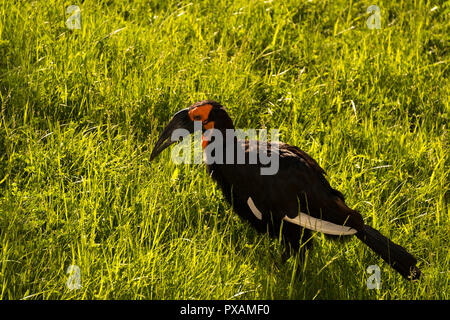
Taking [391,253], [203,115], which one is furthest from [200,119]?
[391,253]

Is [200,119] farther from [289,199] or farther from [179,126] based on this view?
[289,199]

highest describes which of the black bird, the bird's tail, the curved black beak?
the curved black beak

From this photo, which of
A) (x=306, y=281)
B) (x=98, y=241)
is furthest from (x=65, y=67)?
(x=306, y=281)

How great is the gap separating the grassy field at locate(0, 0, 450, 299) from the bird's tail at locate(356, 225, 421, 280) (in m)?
0.13

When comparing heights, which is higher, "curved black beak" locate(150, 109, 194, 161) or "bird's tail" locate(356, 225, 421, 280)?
"curved black beak" locate(150, 109, 194, 161)

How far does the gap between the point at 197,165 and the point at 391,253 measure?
4.54 feet

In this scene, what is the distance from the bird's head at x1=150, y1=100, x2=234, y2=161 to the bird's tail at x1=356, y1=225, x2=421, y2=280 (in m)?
A: 1.00

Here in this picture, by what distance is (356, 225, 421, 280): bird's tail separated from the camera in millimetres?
3482

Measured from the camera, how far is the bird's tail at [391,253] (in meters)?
3.48

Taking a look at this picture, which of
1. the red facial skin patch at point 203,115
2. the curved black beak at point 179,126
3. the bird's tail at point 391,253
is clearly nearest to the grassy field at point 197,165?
the bird's tail at point 391,253

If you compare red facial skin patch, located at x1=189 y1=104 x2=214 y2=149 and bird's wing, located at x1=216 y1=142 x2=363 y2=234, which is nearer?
bird's wing, located at x1=216 y1=142 x2=363 y2=234

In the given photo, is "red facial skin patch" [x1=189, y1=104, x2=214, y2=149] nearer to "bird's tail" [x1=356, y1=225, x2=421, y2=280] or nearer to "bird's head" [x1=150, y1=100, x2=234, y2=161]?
"bird's head" [x1=150, y1=100, x2=234, y2=161]

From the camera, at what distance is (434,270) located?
142 inches

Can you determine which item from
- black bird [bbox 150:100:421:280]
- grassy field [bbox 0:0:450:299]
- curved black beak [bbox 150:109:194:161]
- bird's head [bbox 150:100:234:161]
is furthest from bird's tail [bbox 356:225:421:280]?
curved black beak [bbox 150:109:194:161]
